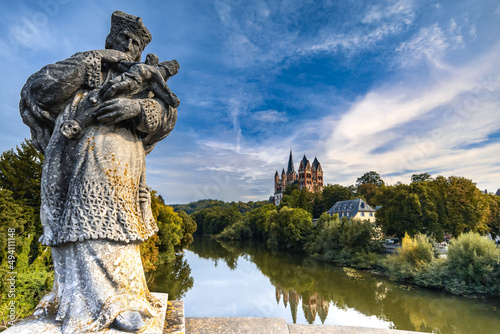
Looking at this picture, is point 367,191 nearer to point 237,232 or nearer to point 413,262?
point 237,232

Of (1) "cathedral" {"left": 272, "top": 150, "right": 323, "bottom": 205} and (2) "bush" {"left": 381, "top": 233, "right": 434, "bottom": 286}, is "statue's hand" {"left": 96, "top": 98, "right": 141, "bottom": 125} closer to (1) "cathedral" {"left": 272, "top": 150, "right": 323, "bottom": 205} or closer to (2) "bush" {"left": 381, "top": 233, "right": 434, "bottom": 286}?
(2) "bush" {"left": 381, "top": 233, "right": 434, "bottom": 286}

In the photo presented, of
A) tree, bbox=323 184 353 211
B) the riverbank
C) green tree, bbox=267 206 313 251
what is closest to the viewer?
the riverbank

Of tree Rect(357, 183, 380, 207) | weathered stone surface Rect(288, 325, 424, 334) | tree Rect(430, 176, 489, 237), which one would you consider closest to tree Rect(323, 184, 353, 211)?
tree Rect(357, 183, 380, 207)

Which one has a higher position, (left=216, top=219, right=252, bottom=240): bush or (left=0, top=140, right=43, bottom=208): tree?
(left=0, top=140, right=43, bottom=208): tree

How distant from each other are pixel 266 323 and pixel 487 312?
18.2m

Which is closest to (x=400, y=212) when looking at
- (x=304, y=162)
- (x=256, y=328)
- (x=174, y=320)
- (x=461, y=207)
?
(x=461, y=207)

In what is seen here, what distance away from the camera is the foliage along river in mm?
14414

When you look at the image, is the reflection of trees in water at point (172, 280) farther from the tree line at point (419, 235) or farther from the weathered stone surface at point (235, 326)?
the tree line at point (419, 235)

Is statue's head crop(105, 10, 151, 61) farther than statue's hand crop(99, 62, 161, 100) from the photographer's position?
Yes

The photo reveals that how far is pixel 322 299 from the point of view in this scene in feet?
61.2

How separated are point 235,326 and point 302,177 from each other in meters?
93.3

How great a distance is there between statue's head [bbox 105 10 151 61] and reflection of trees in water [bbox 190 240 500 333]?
15855 millimetres

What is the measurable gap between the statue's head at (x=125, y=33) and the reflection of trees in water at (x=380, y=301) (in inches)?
624

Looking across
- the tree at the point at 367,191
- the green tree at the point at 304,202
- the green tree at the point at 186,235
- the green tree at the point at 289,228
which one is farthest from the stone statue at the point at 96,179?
the tree at the point at 367,191
